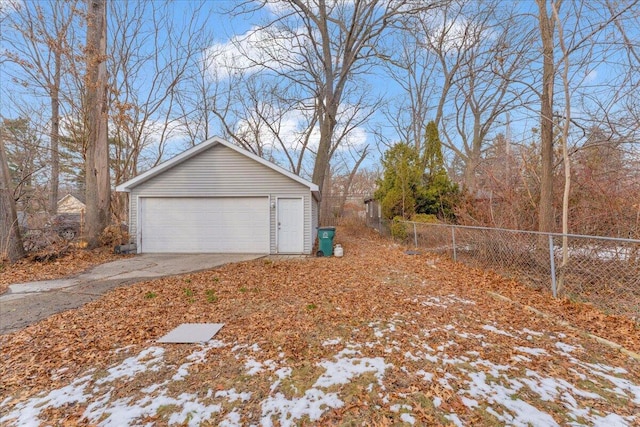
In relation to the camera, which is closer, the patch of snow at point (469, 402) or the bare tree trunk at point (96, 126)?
the patch of snow at point (469, 402)

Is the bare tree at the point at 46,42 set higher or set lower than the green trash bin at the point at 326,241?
higher

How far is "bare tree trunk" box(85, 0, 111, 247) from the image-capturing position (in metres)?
9.02

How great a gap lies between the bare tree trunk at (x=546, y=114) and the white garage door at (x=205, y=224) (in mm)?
7268

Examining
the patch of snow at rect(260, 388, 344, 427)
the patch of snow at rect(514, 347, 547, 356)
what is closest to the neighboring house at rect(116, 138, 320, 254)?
the patch of snow at rect(514, 347, 547, 356)

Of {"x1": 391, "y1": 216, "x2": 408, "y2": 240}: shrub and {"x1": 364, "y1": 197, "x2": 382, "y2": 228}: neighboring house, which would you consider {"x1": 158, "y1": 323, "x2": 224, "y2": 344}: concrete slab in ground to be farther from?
{"x1": 364, "y1": 197, "x2": 382, "y2": 228}: neighboring house

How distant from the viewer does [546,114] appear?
19.3 ft

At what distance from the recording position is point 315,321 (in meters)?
3.86

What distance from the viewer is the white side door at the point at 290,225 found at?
9.44m

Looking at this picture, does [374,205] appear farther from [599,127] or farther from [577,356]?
[577,356]

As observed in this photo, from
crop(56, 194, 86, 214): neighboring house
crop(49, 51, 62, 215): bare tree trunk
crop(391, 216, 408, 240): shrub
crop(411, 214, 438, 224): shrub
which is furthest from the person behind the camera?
crop(56, 194, 86, 214): neighboring house

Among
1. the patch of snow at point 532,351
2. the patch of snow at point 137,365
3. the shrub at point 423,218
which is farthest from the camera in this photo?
the shrub at point 423,218

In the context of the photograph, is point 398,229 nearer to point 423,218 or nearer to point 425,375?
point 423,218

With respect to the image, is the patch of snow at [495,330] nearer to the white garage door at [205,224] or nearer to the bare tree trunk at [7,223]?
the white garage door at [205,224]

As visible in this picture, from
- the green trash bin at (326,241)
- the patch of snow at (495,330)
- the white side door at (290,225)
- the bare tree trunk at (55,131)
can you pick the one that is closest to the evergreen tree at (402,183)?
the green trash bin at (326,241)
